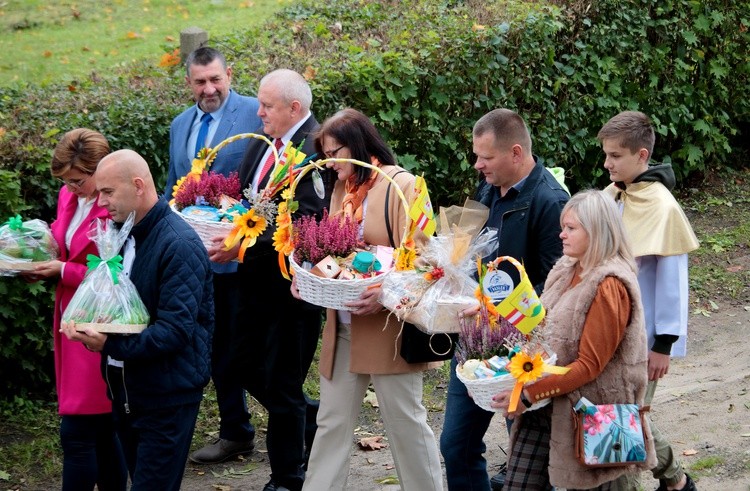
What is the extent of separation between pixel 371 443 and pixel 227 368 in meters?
1.20

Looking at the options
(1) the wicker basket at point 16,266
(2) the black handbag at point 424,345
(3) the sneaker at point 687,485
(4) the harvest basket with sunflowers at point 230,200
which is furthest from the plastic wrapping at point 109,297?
(3) the sneaker at point 687,485

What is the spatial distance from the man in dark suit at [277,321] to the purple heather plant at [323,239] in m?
0.76

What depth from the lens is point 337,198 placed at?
5305 mm

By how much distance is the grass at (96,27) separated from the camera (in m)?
13.1

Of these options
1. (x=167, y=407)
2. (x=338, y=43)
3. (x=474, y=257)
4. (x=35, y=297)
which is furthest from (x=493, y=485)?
(x=338, y=43)

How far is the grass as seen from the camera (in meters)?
13.1

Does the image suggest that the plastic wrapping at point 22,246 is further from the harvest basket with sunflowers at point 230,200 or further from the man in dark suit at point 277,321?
the man in dark suit at point 277,321

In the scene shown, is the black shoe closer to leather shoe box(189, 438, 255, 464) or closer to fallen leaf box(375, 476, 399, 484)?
fallen leaf box(375, 476, 399, 484)

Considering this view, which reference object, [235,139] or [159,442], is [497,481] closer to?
[159,442]

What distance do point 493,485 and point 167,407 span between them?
2.07 m

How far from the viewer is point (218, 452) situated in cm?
641

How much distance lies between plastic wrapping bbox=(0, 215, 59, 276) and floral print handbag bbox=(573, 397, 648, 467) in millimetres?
2689

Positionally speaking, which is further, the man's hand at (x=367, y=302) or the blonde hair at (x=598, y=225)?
the man's hand at (x=367, y=302)

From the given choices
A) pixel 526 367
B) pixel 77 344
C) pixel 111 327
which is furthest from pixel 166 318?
pixel 526 367
